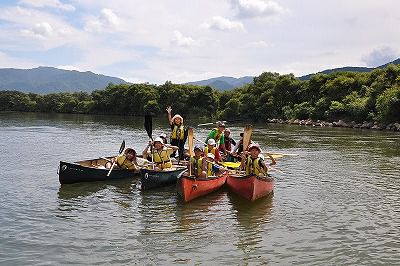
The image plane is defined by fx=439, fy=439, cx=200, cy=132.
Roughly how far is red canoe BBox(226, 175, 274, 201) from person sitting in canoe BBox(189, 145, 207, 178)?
105cm

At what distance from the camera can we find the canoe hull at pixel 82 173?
610 inches

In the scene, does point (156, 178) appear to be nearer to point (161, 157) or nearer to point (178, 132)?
point (161, 157)

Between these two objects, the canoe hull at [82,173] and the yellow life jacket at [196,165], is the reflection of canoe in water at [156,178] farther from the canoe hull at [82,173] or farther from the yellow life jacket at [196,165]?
the canoe hull at [82,173]

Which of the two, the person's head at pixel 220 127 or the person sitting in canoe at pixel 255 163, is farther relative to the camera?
the person's head at pixel 220 127

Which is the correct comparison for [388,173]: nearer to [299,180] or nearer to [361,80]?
[299,180]

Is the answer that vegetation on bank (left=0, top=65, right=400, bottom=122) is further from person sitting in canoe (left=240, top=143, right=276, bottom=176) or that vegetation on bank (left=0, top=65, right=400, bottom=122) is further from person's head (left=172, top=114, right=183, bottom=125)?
person sitting in canoe (left=240, top=143, right=276, bottom=176)

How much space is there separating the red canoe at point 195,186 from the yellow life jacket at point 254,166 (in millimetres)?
1131

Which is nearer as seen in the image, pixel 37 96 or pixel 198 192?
pixel 198 192

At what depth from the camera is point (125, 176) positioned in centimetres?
1680

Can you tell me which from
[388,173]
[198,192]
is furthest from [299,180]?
[198,192]

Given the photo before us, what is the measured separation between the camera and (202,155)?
14234 millimetres

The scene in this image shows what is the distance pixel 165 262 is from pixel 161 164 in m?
7.24

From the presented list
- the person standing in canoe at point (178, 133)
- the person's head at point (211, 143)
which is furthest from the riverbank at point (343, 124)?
the person's head at point (211, 143)

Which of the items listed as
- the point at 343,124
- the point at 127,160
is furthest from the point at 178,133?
the point at 343,124
